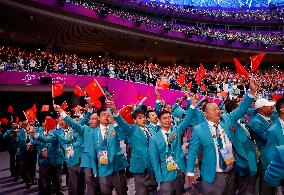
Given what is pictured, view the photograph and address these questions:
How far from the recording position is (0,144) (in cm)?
1812

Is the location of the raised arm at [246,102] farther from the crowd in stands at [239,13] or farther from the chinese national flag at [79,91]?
→ the crowd in stands at [239,13]

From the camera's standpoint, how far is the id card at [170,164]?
178 inches

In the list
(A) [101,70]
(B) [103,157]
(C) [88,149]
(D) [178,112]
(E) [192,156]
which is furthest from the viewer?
(A) [101,70]

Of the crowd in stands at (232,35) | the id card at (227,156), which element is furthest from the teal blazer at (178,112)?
the crowd in stands at (232,35)

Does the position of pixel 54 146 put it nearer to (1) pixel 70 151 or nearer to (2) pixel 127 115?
(1) pixel 70 151

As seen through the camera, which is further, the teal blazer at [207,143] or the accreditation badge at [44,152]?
the accreditation badge at [44,152]

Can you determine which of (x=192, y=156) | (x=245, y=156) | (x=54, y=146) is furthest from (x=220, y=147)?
(x=54, y=146)

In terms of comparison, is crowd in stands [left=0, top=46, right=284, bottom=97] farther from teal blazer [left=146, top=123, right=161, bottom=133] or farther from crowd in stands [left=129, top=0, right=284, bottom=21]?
crowd in stands [left=129, top=0, right=284, bottom=21]

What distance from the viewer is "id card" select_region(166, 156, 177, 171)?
452 cm

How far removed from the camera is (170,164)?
454 centimetres

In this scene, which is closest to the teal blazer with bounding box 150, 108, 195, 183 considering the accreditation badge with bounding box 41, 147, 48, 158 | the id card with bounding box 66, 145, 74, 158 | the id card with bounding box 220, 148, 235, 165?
the id card with bounding box 220, 148, 235, 165

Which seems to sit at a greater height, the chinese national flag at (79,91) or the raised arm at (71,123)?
the chinese national flag at (79,91)

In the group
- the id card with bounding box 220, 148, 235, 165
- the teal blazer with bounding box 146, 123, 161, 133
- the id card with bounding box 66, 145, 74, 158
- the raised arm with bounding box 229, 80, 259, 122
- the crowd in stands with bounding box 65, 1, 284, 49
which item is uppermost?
the crowd in stands with bounding box 65, 1, 284, 49

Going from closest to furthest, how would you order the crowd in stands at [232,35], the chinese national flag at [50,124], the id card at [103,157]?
the id card at [103,157]
the chinese national flag at [50,124]
the crowd in stands at [232,35]
